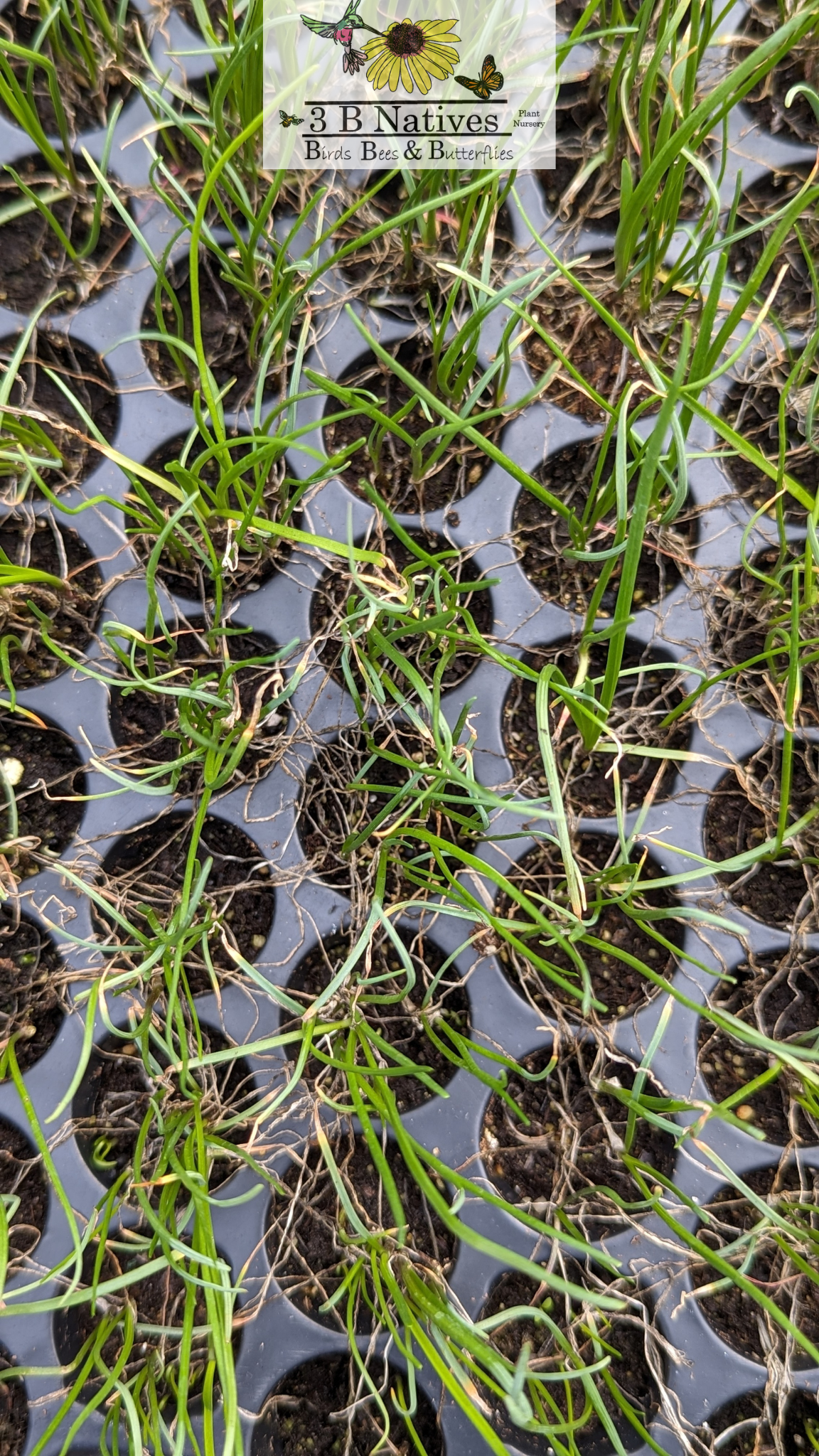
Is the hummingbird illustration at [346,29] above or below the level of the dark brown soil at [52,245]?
above

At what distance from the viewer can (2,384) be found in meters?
0.49

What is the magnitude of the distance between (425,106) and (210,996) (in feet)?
2.15

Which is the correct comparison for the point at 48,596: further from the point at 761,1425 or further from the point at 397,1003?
the point at 761,1425

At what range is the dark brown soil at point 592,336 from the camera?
62 cm

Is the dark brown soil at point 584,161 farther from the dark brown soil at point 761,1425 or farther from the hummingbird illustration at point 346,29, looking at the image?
the dark brown soil at point 761,1425

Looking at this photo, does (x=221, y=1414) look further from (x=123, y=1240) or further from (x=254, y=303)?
(x=254, y=303)

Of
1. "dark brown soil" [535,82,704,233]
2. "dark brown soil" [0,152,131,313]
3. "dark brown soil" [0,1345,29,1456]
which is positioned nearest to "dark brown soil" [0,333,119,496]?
"dark brown soil" [0,152,131,313]

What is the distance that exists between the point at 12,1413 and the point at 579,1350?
356 mm

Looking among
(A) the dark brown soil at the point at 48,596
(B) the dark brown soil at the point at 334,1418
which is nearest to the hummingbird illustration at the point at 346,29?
(A) the dark brown soil at the point at 48,596

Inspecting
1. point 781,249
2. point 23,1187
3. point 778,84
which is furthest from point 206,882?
point 778,84

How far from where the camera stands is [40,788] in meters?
0.57

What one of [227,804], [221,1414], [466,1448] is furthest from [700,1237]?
[227,804]

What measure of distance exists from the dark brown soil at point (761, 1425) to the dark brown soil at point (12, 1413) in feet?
1.36
